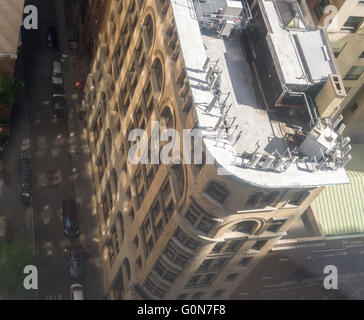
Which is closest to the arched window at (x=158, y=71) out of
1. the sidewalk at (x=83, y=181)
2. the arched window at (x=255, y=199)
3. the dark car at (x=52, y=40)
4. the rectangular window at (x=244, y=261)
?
the arched window at (x=255, y=199)

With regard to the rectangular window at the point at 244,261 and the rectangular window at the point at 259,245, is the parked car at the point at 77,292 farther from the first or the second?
the rectangular window at the point at 259,245

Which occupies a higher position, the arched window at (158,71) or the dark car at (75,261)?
the arched window at (158,71)

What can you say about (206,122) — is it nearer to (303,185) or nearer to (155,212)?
(303,185)

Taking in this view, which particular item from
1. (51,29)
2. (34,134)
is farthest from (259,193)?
(51,29)

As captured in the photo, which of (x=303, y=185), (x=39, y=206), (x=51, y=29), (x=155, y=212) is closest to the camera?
(x=303, y=185)

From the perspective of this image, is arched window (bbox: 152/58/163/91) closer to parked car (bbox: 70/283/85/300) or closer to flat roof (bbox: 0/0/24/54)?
flat roof (bbox: 0/0/24/54)

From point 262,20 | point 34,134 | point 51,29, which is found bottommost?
point 262,20
